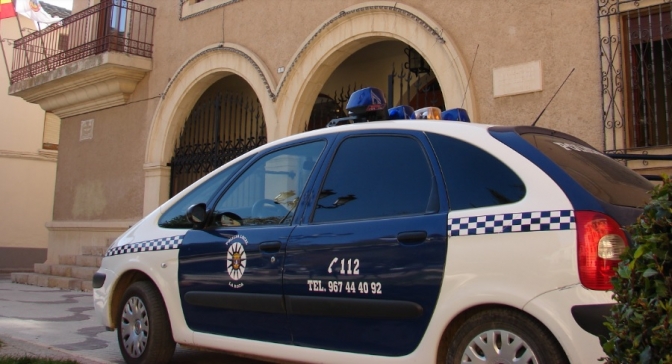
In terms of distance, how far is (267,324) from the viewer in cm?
382

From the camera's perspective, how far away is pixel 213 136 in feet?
38.7

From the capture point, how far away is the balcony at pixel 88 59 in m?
Answer: 11.9

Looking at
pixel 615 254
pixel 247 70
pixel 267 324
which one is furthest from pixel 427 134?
pixel 247 70

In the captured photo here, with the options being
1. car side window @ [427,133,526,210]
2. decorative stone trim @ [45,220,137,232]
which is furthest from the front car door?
decorative stone trim @ [45,220,137,232]

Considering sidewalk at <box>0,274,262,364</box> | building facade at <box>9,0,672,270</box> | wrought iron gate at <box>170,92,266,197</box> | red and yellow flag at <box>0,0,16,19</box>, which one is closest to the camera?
sidewalk at <box>0,274,262,364</box>

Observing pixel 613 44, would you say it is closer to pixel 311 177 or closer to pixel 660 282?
pixel 311 177

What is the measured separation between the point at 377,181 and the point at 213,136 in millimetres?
8584

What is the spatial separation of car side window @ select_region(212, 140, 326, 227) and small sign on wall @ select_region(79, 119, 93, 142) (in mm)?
9755

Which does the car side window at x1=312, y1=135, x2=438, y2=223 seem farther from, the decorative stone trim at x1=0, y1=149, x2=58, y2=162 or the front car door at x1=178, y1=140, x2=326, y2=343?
the decorative stone trim at x1=0, y1=149, x2=58, y2=162

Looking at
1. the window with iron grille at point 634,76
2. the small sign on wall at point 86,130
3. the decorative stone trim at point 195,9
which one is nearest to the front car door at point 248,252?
the window with iron grille at point 634,76

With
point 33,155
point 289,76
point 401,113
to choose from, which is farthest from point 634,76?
point 33,155

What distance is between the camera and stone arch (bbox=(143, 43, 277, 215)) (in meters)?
10.4

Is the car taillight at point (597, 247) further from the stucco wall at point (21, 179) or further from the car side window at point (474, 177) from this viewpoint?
the stucco wall at point (21, 179)

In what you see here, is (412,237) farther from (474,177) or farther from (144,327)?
(144,327)
